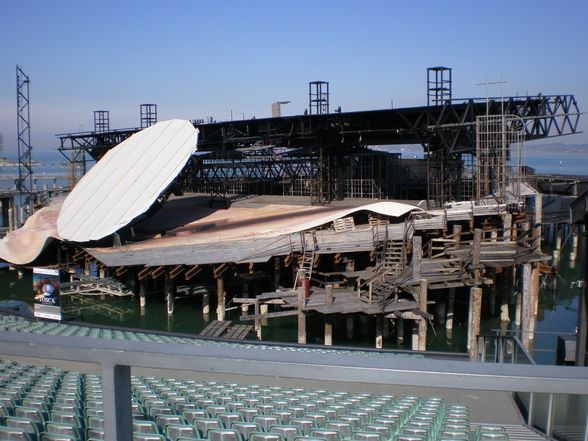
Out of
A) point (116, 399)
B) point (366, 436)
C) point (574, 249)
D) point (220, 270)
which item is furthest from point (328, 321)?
point (574, 249)

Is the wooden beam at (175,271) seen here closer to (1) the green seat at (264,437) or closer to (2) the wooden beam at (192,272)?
(2) the wooden beam at (192,272)

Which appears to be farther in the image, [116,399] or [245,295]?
[245,295]

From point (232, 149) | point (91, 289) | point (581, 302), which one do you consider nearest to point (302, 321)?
point (581, 302)

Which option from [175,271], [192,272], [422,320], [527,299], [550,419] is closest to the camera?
[550,419]

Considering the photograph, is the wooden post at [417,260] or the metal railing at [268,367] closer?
the metal railing at [268,367]

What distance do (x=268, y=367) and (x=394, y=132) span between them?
111 ft

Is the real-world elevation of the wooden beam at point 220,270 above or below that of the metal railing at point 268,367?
below

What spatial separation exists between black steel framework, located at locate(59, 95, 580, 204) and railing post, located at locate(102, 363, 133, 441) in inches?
1159

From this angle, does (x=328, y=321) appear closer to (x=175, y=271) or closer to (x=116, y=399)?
(x=175, y=271)

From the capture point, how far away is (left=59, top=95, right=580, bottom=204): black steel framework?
30.9 meters

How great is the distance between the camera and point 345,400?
713 centimetres

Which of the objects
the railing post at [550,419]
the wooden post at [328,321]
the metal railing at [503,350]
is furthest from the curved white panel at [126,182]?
the railing post at [550,419]

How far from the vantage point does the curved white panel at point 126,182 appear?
28.4 m

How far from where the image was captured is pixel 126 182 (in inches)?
1203
